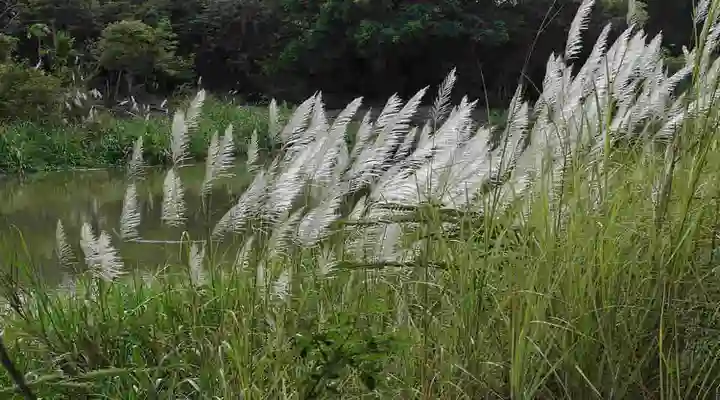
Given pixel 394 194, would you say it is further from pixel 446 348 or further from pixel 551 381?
pixel 551 381

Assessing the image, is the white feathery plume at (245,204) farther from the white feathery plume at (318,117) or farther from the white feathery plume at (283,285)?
the white feathery plume at (318,117)

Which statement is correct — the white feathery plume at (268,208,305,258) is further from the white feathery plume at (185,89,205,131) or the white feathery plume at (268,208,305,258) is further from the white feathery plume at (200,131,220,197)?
the white feathery plume at (185,89,205,131)

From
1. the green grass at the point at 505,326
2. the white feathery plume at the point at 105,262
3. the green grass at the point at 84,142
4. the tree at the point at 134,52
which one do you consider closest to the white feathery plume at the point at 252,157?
the green grass at the point at 505,326

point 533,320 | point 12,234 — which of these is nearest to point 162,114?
point 12,234

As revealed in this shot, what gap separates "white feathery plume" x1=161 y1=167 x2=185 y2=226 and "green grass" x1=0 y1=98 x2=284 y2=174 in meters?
6.16

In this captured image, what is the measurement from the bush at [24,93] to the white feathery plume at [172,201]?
805 centimetres

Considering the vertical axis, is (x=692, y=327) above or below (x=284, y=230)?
below

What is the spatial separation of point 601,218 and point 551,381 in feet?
0.92

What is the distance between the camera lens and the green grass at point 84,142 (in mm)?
7898

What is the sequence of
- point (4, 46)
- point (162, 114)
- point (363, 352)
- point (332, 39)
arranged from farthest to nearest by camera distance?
1. point (332, 39)
2. point (162, 114)
3. point (4, 46)
4. point (363, 352)

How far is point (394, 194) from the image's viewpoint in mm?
1389

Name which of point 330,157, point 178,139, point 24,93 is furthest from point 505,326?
point 24,93

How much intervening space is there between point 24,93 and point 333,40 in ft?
20.4

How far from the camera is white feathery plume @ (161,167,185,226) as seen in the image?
4.69ft
